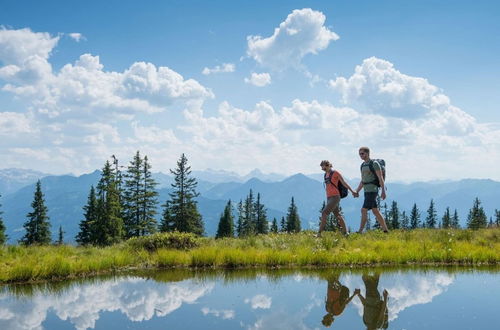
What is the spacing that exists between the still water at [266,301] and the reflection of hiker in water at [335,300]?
1cm

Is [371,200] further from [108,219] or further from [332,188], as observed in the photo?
[108,219]

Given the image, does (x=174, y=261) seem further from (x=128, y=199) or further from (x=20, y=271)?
(x=128, y=199)

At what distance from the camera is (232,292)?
6.91m

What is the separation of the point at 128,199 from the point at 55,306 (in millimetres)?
52065

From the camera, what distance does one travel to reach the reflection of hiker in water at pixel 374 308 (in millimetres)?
4988

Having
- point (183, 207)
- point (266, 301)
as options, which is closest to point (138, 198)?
point (183, 207)

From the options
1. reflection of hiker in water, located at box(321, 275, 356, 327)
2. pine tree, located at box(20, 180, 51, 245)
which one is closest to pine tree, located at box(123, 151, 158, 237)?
pine tree, located at box(20, 180, 51, 245)

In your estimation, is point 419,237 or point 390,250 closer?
point 390,250

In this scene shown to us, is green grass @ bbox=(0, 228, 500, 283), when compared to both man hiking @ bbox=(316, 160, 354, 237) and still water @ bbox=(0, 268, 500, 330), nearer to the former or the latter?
still water @ bbox=(0, 268, 500, 330)

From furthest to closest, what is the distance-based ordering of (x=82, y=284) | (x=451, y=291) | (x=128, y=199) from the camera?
(x=128, y=199), (x=82, y=284), (x=451, y=291)

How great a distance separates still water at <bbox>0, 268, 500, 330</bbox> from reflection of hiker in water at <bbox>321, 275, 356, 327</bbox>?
1 centimetres

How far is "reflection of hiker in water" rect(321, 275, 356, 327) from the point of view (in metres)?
5.36

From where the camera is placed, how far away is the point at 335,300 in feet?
20.0

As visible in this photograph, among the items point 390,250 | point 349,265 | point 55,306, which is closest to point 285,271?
point 349,265
